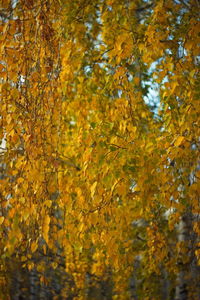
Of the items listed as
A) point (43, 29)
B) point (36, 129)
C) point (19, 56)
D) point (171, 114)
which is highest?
point (43, 29)

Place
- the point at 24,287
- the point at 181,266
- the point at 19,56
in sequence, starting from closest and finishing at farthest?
the point at 19,56
the point at 181,266
the point at 24,287

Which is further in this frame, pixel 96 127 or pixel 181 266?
pixel 181 266

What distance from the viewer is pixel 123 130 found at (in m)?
2.41

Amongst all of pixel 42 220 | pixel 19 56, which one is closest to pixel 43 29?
pixel 19 56

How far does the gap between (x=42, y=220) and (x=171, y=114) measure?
3.42ft

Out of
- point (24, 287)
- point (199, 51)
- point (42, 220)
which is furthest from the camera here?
point (24, 287)

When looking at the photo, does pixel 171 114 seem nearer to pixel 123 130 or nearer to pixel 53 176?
pixel 123 130

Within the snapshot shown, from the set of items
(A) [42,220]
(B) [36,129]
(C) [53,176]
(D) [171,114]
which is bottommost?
(A) [42,220]

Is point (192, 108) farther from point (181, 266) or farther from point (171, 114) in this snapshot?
point (181, 266)

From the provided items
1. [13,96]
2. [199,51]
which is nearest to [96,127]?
[13,96]

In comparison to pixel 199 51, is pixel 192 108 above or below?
below

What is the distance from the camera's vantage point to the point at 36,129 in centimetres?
220

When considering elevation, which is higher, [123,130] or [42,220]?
[123,130]

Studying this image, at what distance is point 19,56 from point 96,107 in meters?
1.12
